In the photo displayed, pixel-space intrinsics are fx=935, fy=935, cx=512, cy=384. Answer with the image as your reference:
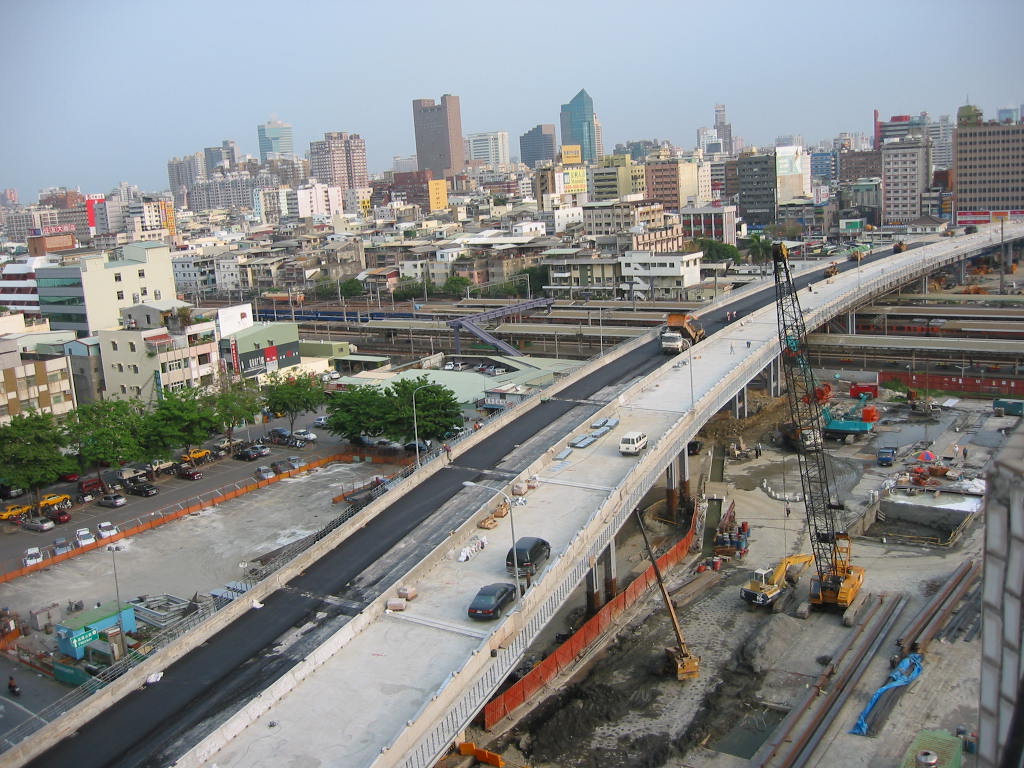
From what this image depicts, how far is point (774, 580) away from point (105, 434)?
28.0 metres

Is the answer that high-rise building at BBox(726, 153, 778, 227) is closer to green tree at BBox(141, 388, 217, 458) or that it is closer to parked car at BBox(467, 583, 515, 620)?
green tree at BBox(141, 388, 217, 458)

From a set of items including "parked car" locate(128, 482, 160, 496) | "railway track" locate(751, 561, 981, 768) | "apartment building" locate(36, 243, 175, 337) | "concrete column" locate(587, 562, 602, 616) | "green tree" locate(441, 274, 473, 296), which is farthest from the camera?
"green tree" locate(441, 274, 473, 296)

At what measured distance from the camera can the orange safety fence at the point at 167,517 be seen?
1284 inches

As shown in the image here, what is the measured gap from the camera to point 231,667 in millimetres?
19469

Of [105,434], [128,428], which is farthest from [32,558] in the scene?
[128,428]

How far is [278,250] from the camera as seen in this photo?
12438 centimetres

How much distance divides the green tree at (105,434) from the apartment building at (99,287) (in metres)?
19.3

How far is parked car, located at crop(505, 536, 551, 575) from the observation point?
2214 cm

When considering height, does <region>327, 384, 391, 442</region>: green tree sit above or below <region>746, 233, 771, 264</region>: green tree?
below

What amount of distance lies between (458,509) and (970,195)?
11705 cm

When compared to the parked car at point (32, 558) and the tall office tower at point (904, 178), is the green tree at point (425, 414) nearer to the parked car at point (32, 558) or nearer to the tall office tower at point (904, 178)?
the parked car at point (32, 558)

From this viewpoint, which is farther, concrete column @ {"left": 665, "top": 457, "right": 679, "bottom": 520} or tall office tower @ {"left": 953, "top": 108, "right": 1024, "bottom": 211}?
tall office tower @ {"left": 953, "top": 108, "right": 1024, "bottom": 211}

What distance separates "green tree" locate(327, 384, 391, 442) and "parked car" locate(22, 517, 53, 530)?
12.6m

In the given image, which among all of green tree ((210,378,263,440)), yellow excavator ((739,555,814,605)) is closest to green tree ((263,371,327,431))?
green tree ((210,378,263,440))
